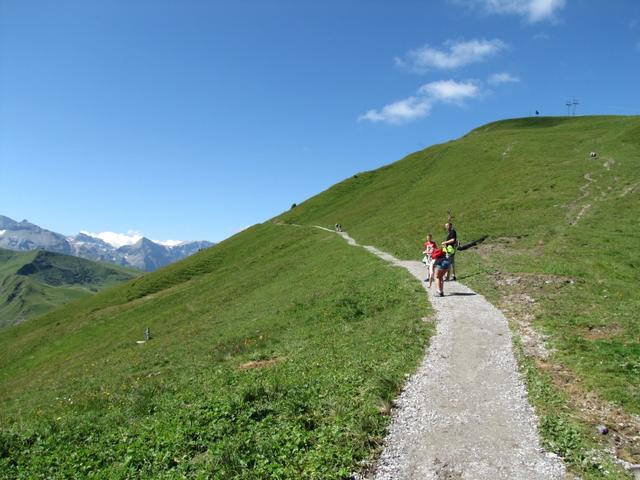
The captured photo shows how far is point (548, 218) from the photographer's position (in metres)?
44.8

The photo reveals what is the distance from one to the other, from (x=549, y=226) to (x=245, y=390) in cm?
3844

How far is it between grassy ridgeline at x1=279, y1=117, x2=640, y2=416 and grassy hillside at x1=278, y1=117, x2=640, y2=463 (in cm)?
9

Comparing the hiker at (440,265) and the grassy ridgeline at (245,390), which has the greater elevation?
the hiker at (440,265)

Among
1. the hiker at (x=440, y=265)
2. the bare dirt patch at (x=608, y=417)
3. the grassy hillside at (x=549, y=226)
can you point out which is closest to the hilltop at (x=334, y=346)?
the bare dirt patch at (x=608, y=417)

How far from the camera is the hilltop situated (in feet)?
35.4

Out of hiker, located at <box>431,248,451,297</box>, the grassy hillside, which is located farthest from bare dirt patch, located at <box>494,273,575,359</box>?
hiker, located at <box>431,248,451,297</box>

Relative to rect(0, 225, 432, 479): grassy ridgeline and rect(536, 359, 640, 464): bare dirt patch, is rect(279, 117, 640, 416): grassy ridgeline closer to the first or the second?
rect(536, 359, 640, 464): bare dirt patch

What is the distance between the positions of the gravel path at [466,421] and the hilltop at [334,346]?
1.64 ft

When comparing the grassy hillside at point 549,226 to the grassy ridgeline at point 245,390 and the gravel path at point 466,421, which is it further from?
the grassy ridgeline at point 245,390

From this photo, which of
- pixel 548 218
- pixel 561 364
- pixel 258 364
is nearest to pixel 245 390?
pixel 258 364

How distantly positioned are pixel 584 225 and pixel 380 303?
26040 millimetres

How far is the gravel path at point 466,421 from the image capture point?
9016 millimetres

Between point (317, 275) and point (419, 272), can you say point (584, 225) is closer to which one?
point (419, 272)

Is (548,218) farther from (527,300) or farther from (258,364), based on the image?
(258,364)
